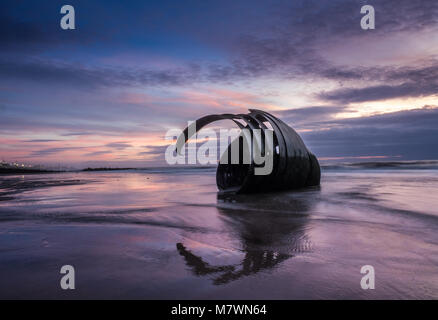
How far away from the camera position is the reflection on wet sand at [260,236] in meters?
2.17

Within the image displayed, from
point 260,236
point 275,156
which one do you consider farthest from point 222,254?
point 275,156

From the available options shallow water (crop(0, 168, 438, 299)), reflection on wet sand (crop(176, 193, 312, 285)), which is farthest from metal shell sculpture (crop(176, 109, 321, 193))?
shallow water (crop(0, 168, 438, 299))

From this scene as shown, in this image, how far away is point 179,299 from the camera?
1.69 meters

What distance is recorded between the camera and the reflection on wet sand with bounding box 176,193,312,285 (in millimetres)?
2166

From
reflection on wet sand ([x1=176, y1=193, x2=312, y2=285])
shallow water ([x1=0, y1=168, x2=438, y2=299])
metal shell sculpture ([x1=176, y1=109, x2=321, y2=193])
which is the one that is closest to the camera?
shallow water ([x1=0, y1=168, x2=438, y2=299])

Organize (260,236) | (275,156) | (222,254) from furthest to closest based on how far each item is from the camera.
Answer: (275,156) < (260,236) < (222,254)

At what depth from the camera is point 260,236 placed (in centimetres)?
314

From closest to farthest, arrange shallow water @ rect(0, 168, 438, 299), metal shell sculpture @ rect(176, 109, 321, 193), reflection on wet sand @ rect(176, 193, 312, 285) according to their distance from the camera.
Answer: shallow water @ rect(0, 168, 438, 299) < reflection on wet sand @ rect(176, 193, 312, 285) < metal shell sculpture @ rect(176, 109, 321, 193)

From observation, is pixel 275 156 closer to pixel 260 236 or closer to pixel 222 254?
pixel 260 236

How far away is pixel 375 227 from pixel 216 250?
7.06 ft

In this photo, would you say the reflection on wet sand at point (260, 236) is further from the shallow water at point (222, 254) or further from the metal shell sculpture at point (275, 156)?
the metal shell sculpture at point (275, 156)

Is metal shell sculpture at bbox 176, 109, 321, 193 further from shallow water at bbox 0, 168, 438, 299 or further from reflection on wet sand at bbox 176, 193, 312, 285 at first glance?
shallow water at bbox 0, 168, 438, 299
